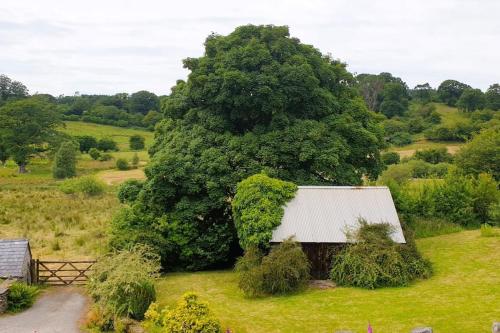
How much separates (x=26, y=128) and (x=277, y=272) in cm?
6319

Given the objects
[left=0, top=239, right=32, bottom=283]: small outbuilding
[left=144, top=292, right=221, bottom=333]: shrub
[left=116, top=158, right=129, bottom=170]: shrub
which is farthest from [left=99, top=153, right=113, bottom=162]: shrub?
[left=144, top=292, right=221, bottom=333]: shrub

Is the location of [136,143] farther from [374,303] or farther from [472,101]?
[374,303]

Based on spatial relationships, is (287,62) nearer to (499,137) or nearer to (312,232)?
(312,232)

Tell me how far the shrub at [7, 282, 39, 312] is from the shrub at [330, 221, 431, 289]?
12734 mm

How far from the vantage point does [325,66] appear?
28.9 m

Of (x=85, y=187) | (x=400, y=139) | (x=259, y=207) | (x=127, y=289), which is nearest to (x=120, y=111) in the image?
(x=400, y=139)

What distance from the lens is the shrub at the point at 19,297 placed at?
2022 centimetres

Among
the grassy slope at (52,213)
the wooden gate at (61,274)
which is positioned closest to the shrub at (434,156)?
the grassy slope at (52,213)

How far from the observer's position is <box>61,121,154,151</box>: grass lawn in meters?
97.2

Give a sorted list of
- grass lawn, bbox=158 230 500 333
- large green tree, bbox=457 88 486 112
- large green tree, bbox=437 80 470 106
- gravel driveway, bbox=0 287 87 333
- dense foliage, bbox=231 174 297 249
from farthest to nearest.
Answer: large green tree, bbox=437 80 470 106 < large green tree, bbox=457 88 486 112 < dense foliage, bbox=231 174 297 249 < gravel driveway, bbox=0 287 87 333 < grass lawn, bbox=158 230 500 333

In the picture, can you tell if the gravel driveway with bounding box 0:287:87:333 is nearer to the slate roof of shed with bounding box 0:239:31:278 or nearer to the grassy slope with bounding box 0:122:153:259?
the slate roof of shed with bounding box 0:239:31:278

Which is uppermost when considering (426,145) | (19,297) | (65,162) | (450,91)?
(450,91)

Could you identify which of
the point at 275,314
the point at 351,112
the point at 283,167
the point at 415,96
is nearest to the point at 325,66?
the point at 351,112

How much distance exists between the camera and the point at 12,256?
72.5 ft
